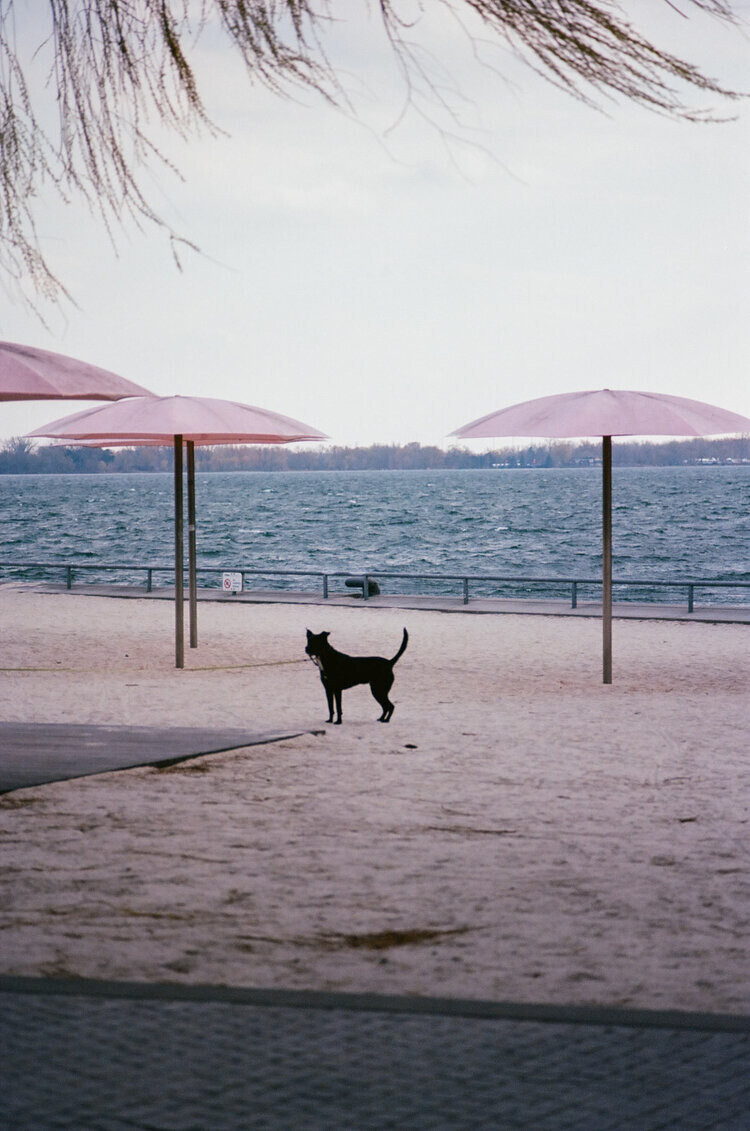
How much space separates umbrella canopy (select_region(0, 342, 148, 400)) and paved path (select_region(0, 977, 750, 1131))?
403 cm

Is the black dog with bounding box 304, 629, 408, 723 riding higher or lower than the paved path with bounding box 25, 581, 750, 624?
higher

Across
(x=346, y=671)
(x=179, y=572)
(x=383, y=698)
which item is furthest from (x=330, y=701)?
(x=179, y=572)

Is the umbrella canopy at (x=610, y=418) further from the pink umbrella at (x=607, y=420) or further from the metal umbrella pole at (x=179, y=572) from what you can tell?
the metal umbrella pole at (x=179, y=572)

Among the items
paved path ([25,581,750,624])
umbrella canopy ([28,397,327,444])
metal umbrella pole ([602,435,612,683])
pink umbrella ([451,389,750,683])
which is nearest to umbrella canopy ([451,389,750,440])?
pink umbrella ([451,389,750,683])

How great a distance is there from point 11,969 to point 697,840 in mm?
3470

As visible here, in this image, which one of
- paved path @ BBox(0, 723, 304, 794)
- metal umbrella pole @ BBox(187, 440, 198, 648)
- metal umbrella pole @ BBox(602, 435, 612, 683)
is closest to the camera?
paved path @ BBox(0, 723, 304, 794)

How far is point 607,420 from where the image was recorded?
11656 mm

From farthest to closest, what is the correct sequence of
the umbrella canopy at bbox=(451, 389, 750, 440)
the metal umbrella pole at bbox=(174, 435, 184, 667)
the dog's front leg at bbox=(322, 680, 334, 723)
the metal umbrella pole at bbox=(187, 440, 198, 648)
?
the metal umbrella pole at bbox=(187, 440, 198, 648) < the metal umbrella pole at bbox=(174, 435, 184, 667) < the umbrella canopy at bbox=(451, 389, 750, 440) < the dog's front leg at bbox=(322, 680, 334, 723)

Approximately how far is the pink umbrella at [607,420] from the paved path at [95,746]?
3739 millimetres

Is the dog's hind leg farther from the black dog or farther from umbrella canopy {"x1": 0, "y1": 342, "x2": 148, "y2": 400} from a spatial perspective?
umbrella canopy {"x1": 0, "y1": 342, "x2": 148, "y2": 400}

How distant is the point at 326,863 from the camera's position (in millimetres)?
5953

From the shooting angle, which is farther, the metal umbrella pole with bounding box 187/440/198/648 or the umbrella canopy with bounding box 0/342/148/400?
the metal umbrella pole with bounding box 187/440/198/648

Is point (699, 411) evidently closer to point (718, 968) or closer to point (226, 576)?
point (718, 968)

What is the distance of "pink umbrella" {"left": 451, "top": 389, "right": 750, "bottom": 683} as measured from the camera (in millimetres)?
11477
